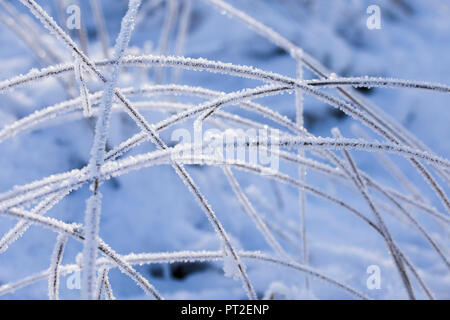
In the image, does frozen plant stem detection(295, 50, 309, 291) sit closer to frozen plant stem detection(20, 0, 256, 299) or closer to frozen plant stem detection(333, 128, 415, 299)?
frozen plant stem detection(333, 128, 415, 299)

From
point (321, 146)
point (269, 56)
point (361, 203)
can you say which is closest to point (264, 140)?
point (321, 146)

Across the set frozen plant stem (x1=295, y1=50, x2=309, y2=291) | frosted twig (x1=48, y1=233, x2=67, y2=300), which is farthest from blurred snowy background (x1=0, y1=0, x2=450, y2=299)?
frosted twig (x1=48, y1=233, x2=67, y2=300)

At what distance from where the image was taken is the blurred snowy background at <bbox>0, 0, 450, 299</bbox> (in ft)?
2.43

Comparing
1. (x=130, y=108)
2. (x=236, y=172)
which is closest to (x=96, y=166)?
(x=130, y=108)

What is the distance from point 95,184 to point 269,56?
945 millimetres

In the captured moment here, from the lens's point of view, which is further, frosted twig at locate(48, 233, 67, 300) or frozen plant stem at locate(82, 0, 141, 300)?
frosted twig at locate(48, 233, 67, 300)

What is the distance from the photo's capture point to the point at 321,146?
1.13 ft

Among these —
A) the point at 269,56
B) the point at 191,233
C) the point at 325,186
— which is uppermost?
the point at 269,56

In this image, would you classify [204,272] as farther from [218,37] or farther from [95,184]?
[218,37]

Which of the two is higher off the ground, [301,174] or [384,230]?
[301,174]

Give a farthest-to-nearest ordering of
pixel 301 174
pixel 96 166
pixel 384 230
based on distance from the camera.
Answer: pixel 301 174
pixel 384 230
pixel 96 166

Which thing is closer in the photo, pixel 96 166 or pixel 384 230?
pixel 96 166

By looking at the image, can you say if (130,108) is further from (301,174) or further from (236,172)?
(236,172)

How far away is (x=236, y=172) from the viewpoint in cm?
89
